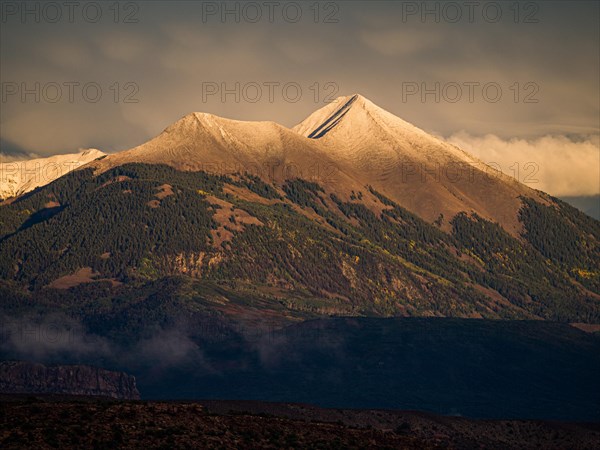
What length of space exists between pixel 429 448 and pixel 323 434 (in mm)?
14621

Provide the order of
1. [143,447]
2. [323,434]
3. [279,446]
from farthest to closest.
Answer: [323,434] < [279,446] < [143,447]

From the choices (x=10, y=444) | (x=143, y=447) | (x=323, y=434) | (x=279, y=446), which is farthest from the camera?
(x=323, y=434)

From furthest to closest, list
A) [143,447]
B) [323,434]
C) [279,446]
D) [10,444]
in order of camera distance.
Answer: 1. [323,434]
2. [279,446]
3. [143,447]
4. [10,444]

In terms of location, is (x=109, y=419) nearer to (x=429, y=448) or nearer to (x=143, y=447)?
(x=143, y=447)

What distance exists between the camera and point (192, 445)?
144875 millimetres

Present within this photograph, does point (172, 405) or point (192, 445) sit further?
point (172, 405)

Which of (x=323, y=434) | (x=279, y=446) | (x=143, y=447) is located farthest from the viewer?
(x=323, y=434)

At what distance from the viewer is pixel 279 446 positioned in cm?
15212

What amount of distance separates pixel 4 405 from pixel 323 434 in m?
40.0

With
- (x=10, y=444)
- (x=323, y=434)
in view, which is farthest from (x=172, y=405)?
(x=10, y=444)

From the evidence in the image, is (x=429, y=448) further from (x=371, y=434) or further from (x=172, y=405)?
(x=172, y=405)

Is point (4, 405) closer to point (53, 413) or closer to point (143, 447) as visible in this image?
point (53, 413)

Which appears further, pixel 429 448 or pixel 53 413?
pixel 429 448

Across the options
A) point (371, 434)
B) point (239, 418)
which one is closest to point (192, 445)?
point (239, 418)
